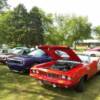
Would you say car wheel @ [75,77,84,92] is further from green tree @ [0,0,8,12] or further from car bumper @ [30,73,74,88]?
green tree @ [0,0,8,12]

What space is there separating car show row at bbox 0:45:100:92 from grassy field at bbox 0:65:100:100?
34cm

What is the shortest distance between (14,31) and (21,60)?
25.7 m

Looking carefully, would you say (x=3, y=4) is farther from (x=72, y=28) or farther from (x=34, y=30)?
(x=72, y=28)

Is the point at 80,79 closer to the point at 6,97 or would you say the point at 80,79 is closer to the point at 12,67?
the point at 6,97

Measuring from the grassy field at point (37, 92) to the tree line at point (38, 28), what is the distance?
50.5ft

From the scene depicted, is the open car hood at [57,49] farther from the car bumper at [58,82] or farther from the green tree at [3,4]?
the green tree at [3,4]

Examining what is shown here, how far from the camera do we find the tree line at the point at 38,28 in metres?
35.0

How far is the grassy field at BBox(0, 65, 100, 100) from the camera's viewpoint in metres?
6.96

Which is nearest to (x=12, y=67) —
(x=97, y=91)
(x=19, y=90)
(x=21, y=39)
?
(x=19, y=90)

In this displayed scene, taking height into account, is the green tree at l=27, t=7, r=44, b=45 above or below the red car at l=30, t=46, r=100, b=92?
above

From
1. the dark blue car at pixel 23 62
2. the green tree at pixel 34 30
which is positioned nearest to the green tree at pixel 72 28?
the green tree at pixel 34 30

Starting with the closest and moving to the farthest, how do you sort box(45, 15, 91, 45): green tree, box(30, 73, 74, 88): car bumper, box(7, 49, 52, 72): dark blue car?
1. box(30, 73, 74, 88): car bumper
2. box(7, 49, 52, 72): dark blue car
3. box(45, 15, 91, 45): green tree

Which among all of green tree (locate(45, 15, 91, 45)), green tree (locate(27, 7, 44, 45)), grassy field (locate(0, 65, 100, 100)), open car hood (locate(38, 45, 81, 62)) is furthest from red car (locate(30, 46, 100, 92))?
green tree (locate(45, 15, 91, 45))

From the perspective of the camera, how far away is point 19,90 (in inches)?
305
